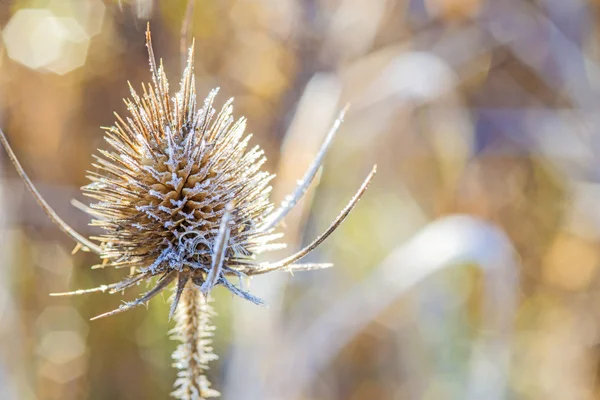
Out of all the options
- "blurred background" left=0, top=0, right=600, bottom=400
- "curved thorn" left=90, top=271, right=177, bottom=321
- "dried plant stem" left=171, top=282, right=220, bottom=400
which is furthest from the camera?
"blurred background" left=0, top=0, right=600, bottom=400

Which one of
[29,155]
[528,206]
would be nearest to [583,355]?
[528,206]

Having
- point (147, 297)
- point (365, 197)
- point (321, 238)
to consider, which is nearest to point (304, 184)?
point (321, 238)

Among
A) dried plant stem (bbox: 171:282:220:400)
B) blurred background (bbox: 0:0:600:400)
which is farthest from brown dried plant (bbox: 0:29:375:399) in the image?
blurred background (bbox: 0:0:600:400)

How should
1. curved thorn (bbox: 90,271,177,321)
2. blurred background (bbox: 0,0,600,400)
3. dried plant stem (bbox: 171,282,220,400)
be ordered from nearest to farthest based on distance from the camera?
1. curved thorn (bbox: 90,271,177,321)
2. dried plant stem (bbox: 171,282,220,400)
3. blurred background (bbox: 0,0,600,400)

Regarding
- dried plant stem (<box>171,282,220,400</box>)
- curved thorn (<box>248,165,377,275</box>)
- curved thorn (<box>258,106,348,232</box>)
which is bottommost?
dried plant stem (<box>171,282,220,400</box>)

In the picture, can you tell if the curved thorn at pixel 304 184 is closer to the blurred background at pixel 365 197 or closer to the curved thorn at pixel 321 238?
the curved thorn at pixel 321 238

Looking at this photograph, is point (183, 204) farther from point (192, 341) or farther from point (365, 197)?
point (365, 197)

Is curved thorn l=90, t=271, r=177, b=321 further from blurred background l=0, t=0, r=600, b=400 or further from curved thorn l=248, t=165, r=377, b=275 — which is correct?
blurred background l=0, t=0, r=600, b=400
